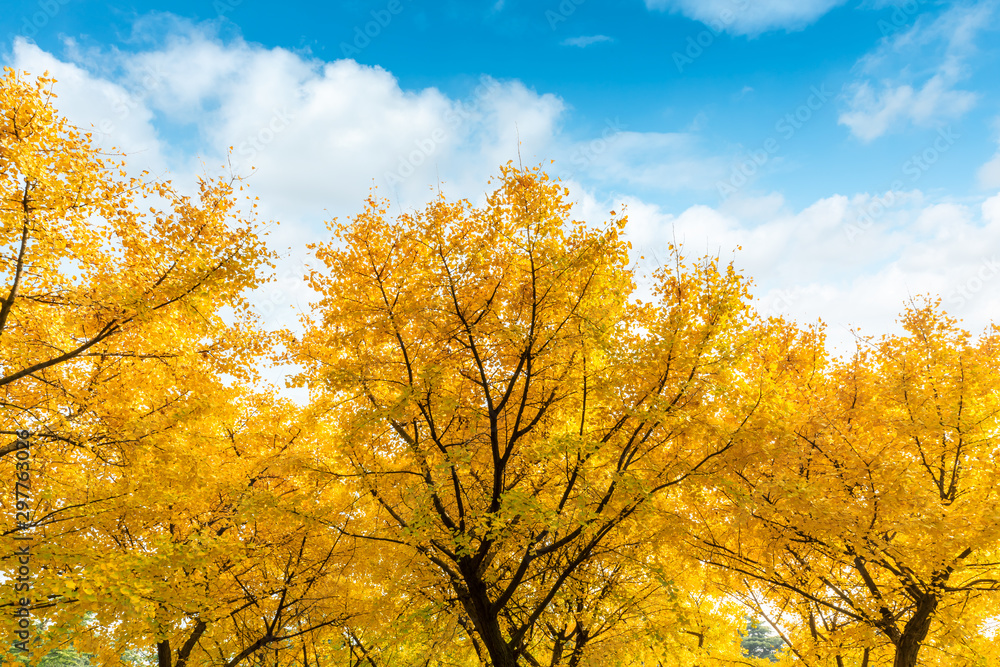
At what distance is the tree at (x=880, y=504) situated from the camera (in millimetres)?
6785

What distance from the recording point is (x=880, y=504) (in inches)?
275

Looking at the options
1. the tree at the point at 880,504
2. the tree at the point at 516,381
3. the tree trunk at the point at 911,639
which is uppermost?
the tree at the point at 516,381

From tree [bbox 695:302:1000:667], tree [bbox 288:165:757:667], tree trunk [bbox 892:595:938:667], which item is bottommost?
tree trunk [bbox 892:595:938:667]

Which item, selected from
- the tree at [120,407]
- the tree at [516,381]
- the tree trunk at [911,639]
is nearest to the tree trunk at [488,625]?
the tree at [516,381]

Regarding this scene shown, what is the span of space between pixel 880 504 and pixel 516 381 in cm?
499

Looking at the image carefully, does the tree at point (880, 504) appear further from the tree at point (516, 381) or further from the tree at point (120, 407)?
the tree at point (120, 407)

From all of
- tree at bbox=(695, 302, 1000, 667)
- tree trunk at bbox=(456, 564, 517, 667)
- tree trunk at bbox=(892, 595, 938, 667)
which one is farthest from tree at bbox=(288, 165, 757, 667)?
tree trunk at bbox=(892, 595, 938, 667)

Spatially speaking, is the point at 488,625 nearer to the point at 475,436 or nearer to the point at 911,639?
the point at 475,436

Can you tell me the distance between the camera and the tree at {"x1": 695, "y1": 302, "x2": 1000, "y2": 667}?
679 centimetres

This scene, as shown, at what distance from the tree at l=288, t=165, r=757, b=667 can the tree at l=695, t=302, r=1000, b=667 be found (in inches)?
45.3

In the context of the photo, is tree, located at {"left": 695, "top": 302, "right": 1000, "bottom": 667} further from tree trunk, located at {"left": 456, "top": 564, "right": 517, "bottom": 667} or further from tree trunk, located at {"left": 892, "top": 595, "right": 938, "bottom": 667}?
tree trunk, located at {"left": 456, "top": 564, "right": 517, "bottom": 667}

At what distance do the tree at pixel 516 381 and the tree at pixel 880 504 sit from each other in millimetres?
1152

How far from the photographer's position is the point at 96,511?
6.83 meters

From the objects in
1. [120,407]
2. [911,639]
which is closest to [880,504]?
[911,639]
